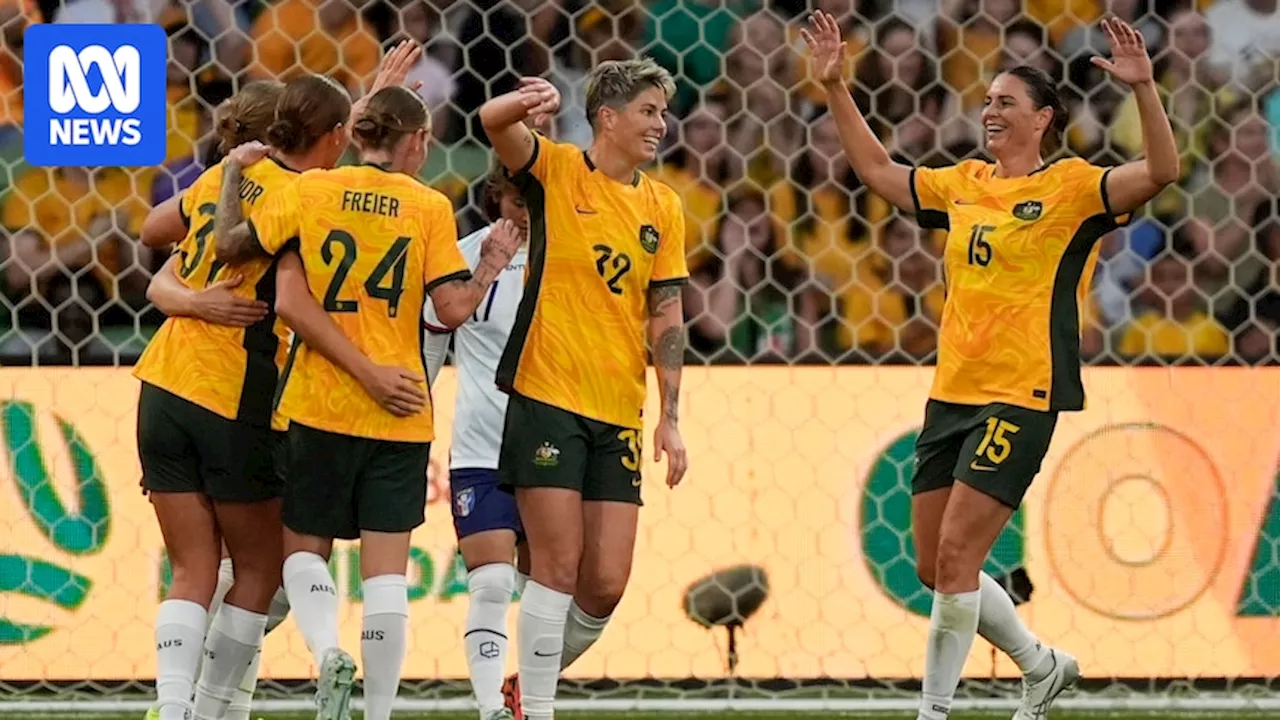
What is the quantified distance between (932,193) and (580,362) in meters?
1.07

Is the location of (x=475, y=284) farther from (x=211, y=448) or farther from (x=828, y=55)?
(x=828, y=55)

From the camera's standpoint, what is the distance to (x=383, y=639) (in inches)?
171

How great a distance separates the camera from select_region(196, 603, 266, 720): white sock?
4500mm

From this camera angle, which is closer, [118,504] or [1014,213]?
[1014,213]

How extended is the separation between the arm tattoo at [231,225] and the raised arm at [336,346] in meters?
0.11

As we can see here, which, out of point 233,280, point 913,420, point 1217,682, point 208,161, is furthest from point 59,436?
point 1217,682

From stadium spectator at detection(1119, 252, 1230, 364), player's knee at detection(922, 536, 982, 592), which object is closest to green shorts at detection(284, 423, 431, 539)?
player's knee at detection(922, 536, 982, 592)

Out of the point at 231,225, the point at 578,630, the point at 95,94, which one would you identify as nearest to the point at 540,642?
the point at 578,630

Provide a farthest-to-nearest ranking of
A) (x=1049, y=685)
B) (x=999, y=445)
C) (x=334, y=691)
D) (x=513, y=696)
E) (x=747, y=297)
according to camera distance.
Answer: (x=747, y=297) → (x=513, y=696) → (x=1049, y=685) → (x=999, y=445) → (x=334, y=691)

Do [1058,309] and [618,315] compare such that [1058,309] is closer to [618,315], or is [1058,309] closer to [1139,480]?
[618,315]

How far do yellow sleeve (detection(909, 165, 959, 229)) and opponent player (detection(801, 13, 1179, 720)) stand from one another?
4cm

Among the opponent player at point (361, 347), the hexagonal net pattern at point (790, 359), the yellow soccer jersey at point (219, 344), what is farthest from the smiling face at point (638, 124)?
the hexagonal net pattern at point (790, 359)

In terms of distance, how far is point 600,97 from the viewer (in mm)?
4727

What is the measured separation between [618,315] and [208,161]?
2200mm
